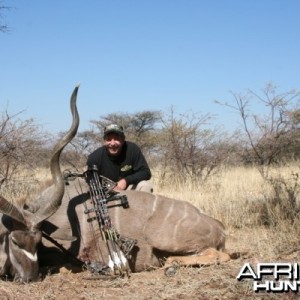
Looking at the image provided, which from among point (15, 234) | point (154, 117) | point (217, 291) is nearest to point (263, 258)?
point (217, 291)

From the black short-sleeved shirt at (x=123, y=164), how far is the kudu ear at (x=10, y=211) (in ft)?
3.33

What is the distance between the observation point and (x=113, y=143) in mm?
4043

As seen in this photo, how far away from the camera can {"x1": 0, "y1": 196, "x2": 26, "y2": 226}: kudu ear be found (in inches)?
121

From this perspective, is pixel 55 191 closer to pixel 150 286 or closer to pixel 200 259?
pixel 150 286

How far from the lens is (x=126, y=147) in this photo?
4.17 metres

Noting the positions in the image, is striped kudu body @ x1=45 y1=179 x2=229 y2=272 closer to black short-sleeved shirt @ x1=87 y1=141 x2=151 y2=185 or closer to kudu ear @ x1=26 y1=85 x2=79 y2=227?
kudu ear @ x1=26 y1=85 x2=79 y2=227

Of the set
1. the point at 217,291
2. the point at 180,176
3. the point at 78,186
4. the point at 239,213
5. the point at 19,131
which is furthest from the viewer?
the point at 180,176

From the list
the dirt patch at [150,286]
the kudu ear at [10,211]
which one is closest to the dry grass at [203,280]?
the dirt patch at [150,286]

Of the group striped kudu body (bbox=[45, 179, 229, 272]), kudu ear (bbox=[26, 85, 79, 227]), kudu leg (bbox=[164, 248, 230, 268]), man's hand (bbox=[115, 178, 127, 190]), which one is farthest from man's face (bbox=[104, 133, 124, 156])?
kudu leg (bbox=[164, 248, 230, 268])

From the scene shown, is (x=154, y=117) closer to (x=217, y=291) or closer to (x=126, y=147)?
(x=126, y=147)

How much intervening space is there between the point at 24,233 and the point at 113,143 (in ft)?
3.77

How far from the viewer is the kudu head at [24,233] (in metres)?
3.10

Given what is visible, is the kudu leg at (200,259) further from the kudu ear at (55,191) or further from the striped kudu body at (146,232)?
the kudu ear at (55,191)

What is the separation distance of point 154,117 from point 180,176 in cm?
920
